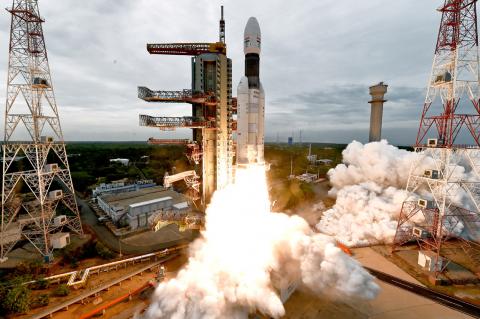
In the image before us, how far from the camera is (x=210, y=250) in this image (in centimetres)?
2419

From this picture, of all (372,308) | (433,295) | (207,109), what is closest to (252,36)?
(207,109)

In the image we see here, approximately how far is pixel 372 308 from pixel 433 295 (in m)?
7.51

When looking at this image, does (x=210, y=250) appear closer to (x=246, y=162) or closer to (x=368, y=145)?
(x=246, y=162)

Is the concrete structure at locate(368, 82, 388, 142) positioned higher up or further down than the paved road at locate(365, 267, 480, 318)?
higher up

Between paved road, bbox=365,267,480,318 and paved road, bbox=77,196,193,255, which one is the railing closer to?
paved road, bbox=77,196,193,255

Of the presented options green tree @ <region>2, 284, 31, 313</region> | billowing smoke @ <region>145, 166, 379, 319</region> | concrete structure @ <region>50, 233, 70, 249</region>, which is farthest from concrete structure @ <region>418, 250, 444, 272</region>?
concrete structure @ <region>50, 233, 70, 249</region>

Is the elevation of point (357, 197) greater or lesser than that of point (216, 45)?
lesser

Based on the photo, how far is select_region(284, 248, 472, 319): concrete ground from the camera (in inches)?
805

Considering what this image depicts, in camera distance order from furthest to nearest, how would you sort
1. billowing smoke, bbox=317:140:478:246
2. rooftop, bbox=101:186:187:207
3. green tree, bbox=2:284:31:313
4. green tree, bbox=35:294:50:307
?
rooftop, bbox=101:186:187:207
billowing smoke, bbox=317:140:478:246
green tree, bbox=35:294:50:307
green tree, bbox=2:284:31:313

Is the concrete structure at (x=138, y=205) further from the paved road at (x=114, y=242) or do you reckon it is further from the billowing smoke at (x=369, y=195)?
the billowing smoke at (x=369, y=195)

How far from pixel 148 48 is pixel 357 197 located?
36.9 metres

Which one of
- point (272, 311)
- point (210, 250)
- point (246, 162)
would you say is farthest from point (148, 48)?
point (272, 311)

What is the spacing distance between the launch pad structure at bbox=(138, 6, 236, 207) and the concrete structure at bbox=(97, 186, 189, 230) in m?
12.1

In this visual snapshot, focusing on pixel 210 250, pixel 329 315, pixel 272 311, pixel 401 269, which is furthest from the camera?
pixel 401 269
